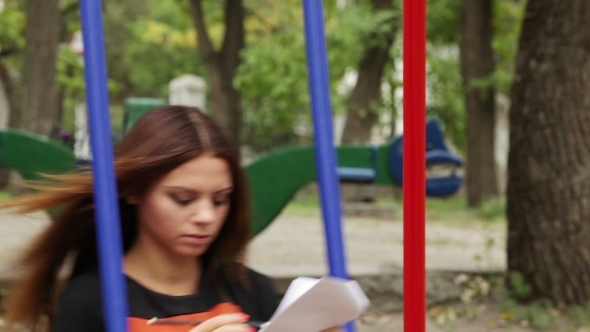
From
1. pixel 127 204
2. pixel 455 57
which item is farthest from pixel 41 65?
pixel 455 57

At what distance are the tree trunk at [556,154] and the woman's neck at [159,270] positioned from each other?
10.0ft

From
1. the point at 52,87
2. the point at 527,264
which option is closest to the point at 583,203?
the point at 527,264

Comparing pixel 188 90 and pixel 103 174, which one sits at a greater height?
pixel 103 174

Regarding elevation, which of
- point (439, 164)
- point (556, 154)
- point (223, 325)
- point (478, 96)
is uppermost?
point (223, 325)

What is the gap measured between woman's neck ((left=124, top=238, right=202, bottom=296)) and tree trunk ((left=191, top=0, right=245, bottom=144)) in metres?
13.8

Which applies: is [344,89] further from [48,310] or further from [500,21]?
[48,310]

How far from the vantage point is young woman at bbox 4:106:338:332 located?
5.82 ft

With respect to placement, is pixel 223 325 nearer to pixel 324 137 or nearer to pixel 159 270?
pixel 159 270

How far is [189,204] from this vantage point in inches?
69.7

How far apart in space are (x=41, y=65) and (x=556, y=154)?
24.1ft

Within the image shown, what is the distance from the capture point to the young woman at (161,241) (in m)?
1.77

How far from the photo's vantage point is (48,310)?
2.03 m

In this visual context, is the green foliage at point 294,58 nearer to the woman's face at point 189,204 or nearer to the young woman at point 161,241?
the young woman at point 161,241

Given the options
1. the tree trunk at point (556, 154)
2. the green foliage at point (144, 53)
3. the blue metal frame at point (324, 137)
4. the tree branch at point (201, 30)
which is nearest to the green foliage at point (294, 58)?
the tree branch at point (201, 30)
